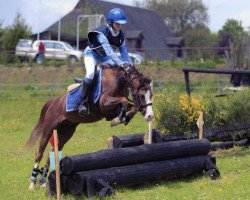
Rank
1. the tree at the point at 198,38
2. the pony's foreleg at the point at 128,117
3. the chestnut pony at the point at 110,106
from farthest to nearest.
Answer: the tree at the point at 198,38 < the pony's foreleg at the point at 128,117 < the chestnut pony at the point at 110,106

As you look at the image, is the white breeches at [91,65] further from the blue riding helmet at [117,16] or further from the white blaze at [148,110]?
the white blaze at [148,110]

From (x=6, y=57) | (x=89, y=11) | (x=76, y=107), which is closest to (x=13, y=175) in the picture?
(x=76, y=107)

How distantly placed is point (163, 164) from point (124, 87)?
1420mm

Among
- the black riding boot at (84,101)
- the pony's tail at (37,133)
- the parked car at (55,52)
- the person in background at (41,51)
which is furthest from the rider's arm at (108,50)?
the person in background at (41,51)

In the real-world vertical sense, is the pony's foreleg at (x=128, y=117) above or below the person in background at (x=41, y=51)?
below

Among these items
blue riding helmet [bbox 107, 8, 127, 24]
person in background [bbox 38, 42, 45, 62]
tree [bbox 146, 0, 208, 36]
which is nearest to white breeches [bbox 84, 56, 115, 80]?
blue riding helmet [bbox 107, 8, 127, 24]

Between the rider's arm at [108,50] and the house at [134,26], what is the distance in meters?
42.9

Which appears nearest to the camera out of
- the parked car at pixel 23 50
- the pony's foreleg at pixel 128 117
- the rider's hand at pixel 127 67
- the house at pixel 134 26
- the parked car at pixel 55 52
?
the pony's foreleg at pixel 128 117

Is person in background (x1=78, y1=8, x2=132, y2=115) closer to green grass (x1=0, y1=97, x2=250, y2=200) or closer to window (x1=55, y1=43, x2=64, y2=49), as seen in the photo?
green grass (x1=0, y1=97, x2=250, y2=200)

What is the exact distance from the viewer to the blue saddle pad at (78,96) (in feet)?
30.2

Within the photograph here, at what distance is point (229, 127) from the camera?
1195cm

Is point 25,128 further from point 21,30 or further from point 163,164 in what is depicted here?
point 21,30

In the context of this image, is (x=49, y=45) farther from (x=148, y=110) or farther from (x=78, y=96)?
(x=148, y=110)

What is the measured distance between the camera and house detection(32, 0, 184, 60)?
57.5 metres
